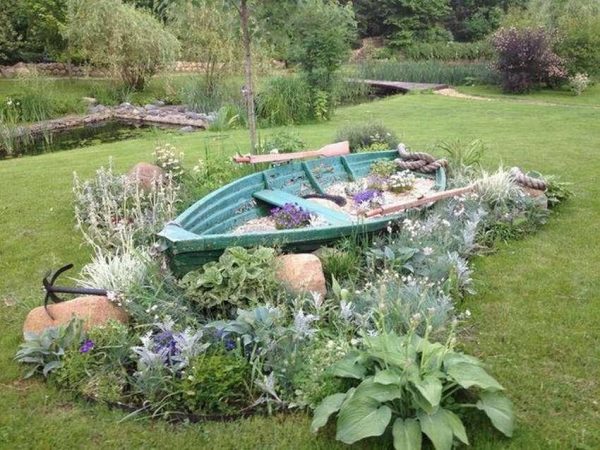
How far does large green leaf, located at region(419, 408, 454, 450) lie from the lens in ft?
8.32

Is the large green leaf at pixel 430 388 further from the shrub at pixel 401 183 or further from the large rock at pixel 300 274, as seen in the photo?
the shrub at pixel 401 183

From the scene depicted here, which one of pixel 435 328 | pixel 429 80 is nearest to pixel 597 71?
pixel 429 80

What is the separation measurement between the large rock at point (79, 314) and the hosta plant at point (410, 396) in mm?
1496

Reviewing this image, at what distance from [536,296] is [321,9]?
9.27 m

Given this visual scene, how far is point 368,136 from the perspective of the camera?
7871mm

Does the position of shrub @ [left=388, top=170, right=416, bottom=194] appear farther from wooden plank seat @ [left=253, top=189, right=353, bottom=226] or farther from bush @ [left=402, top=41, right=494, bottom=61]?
bush @ [left=402, top=41, right=494, bottom=61]

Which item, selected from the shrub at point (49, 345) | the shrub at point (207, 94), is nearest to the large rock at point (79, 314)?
the shrub at point (49, 345)

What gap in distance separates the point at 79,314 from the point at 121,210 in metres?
2.39

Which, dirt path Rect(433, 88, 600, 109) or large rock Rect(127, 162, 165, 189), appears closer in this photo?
large rock Rect(127, 162, 165, 189)

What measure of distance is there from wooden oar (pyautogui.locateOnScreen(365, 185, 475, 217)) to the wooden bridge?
1411 cm

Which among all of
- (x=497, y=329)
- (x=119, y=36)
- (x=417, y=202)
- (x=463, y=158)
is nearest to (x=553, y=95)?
(x=463, y=158)

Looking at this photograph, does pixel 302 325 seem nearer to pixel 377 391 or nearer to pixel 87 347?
pixel 377 391

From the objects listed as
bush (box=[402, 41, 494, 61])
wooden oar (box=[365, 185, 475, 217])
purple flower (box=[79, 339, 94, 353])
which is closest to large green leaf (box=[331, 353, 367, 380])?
purple flower (box=[79, 339, 94, 353])

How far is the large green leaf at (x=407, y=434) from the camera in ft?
8.36
